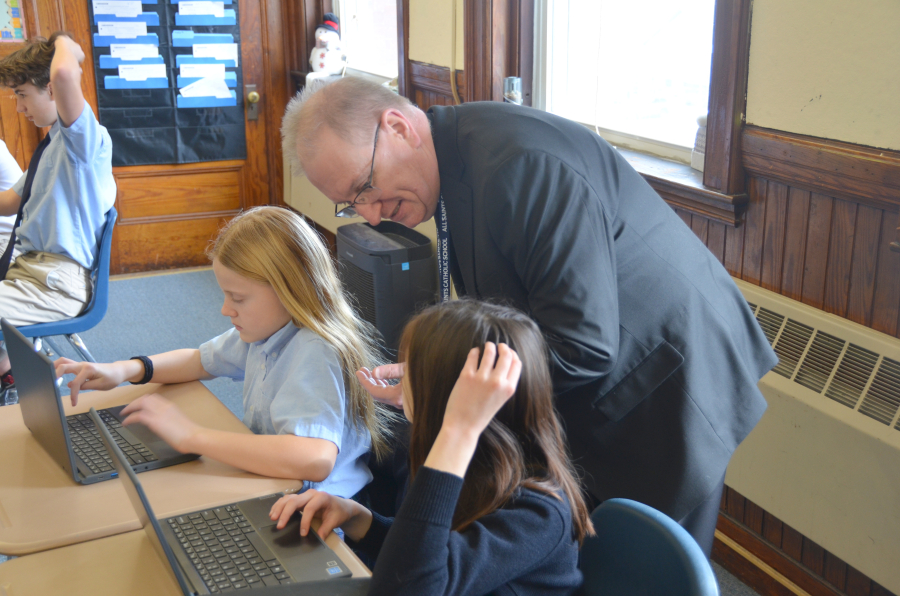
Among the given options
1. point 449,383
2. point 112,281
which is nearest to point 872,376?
point 449,383

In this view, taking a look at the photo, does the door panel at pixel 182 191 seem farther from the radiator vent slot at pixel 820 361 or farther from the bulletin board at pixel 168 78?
the radiator vent slot at pixel 820 361

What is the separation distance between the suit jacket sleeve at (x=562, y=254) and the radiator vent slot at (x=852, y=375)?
2.44 ft

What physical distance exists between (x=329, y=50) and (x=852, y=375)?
3474 mm

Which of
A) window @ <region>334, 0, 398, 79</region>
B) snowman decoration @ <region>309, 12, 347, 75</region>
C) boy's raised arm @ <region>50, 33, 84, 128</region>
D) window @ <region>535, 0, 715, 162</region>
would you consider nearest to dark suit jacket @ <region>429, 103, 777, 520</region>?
window @ <region>535, 0, 715, 162</region>

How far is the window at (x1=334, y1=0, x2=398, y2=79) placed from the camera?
409 centimetres

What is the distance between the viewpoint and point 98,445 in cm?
145

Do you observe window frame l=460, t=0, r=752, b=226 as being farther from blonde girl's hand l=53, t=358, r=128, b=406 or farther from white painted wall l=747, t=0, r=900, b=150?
blonde girl's hand l=53, t=358, r=128, b=406

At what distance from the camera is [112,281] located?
4.57 meters

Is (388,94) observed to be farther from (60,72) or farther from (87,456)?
(60,72)

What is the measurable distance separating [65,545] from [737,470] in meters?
1.53

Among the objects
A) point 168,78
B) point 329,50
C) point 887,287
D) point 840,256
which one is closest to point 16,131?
point 168,78

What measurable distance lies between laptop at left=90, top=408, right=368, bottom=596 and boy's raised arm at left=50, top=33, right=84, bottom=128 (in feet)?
5.77

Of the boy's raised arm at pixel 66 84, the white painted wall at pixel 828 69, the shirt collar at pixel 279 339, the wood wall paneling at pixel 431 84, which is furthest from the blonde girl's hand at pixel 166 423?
the wood wall paneling at pixel 431 84

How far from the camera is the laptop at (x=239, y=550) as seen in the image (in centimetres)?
103
